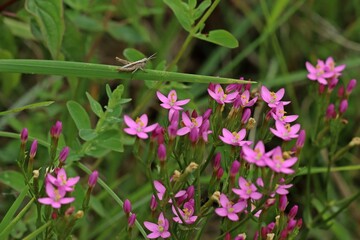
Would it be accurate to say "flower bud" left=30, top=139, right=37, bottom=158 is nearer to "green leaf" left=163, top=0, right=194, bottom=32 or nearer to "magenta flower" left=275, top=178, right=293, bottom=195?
"magenta flower" left=275, top=178, right=293, bottom=195

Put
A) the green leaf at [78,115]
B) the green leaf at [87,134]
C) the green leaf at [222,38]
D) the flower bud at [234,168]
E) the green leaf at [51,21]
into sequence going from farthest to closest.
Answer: the green leaf at [51,21] < the green leaf at [222,38] < the green leaf at [78,115] < the green leaf at [87,134] < the flower bud at [234,168]

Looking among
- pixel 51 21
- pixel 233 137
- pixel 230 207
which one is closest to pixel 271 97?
pixel 233 137

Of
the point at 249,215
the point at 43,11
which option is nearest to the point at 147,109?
the point at 43,11

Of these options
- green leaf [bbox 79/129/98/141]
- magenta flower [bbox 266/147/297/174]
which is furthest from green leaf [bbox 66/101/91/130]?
magenta flower [bbox 266/147/297/174]

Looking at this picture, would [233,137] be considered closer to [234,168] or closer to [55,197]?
[234,168]

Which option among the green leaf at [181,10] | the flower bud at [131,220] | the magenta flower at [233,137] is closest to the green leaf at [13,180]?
the flower bud at [131,220]

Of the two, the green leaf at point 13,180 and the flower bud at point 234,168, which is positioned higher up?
the flower bud at point 234,168

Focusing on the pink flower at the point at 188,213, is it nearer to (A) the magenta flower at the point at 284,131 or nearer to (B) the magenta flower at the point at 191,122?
(B) the magenta flower at the point at 191,122

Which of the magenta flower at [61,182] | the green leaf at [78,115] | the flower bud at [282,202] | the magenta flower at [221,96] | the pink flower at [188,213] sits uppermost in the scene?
the magenta flower at [221,96]
